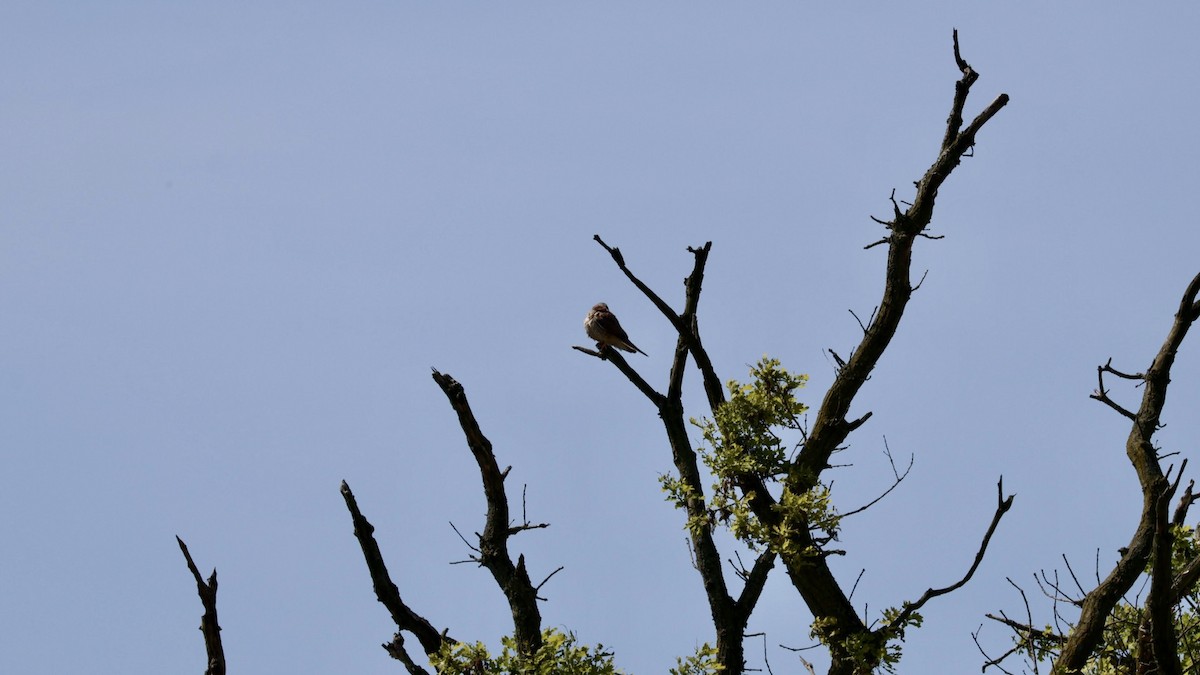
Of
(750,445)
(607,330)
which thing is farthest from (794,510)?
(607,330)

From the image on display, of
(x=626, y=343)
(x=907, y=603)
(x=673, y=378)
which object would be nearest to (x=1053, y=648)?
(x=907, y=603)

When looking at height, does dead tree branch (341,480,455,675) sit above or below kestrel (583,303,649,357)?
below

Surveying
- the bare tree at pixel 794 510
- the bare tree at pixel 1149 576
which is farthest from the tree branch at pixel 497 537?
the bare tree at pixel 1149 576

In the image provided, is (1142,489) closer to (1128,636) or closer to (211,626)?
(1128,636)

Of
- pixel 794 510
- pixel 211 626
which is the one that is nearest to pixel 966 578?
pixel 794 510

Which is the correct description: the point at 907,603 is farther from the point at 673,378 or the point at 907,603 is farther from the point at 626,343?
the point at 626,343

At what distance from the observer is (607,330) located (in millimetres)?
12594

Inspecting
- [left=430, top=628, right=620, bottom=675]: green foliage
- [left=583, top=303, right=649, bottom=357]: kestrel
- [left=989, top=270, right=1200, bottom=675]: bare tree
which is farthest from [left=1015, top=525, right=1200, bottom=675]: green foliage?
[left=583, top=303, right=649, bottom=357]: kestrel

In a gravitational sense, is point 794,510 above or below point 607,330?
below

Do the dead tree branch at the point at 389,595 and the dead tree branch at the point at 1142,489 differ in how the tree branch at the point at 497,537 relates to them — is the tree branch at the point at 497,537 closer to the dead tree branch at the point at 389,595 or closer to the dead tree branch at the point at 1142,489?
the dead tree branch at the point at 389,595

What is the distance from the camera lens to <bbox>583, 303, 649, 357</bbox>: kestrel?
41.4 feet

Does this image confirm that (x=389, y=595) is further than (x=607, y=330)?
No

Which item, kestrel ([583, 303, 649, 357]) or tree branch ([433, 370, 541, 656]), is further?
kestrel ([583, 303, 649, 357])

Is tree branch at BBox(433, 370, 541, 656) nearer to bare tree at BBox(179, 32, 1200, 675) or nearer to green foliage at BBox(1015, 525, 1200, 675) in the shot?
bare tree at BBox(179, 32, 1200, 675)
